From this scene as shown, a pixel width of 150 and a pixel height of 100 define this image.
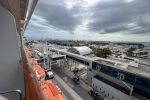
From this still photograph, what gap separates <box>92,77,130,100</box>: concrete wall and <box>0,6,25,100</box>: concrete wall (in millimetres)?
5680

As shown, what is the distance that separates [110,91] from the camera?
554 cm

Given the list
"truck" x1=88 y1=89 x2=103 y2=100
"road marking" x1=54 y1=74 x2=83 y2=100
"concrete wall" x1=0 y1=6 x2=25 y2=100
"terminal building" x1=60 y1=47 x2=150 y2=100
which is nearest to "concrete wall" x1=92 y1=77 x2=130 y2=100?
"terminal building" x1=60 y1=47 x2=150 y2=100

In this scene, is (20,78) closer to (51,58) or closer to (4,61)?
(4,61)

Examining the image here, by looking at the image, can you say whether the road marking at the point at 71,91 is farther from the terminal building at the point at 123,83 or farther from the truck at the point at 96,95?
the terminal building at the point at 123,83

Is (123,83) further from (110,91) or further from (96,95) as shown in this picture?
(96,95)

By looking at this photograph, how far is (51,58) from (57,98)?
6.53 meters

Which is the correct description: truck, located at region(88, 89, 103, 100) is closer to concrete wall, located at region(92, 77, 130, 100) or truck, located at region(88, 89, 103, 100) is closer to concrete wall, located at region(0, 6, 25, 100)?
concrete wall, located at region(92, 77, 130, 100)

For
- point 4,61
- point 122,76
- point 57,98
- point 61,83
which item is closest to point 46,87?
point 57,98

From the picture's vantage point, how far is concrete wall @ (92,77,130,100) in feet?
16.3

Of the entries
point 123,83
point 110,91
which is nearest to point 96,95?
point 110,91

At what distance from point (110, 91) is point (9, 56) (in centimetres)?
628

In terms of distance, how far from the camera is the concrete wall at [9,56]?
162 centimetres

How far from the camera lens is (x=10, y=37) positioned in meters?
1.72

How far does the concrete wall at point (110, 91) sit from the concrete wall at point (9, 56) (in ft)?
18.6
